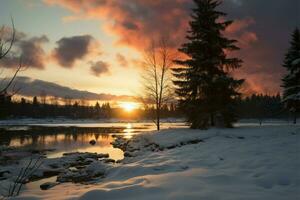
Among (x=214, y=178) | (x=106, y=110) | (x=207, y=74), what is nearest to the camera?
(x=214, y=178)

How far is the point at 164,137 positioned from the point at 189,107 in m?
4.62

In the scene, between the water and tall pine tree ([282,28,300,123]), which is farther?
tall pine tree ([282,28,300,123])

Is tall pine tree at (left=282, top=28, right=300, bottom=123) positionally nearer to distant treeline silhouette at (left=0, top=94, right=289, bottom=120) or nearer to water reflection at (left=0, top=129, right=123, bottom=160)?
water reflection at (left=0, top=129, right=123, bottom=160)

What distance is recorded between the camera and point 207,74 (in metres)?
25.1

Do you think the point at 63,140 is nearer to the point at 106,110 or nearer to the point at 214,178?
the point at 214,178

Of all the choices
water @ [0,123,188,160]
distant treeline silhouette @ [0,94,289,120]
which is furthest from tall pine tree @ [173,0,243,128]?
distant treeline silhouette @ [0,94,289,120]

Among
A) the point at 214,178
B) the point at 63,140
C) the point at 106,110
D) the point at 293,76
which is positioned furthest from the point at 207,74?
the point at 106,110

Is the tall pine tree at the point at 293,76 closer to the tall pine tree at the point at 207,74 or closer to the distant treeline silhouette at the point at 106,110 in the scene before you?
the tall pine tree at the point at 207,74

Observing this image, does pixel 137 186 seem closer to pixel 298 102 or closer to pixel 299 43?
pixel 298 102

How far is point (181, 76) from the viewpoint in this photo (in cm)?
2639

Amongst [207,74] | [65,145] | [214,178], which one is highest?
[207,74]

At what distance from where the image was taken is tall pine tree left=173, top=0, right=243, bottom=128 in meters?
24.6

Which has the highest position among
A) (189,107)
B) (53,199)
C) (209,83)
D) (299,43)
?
(299,43)

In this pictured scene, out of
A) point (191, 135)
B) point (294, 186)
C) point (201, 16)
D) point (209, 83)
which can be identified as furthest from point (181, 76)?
point (294, 186)
